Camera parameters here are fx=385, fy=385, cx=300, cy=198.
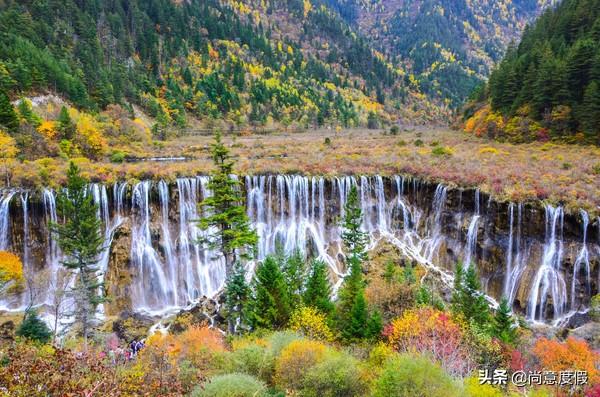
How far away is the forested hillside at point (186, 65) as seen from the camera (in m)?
74.7

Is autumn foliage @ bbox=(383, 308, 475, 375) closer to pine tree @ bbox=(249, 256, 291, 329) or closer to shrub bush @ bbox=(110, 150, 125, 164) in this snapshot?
pine tree @ bbox=(249, 256, 291, 329)

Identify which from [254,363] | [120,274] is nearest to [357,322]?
[254,363]

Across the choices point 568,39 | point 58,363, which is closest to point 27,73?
point 58,363

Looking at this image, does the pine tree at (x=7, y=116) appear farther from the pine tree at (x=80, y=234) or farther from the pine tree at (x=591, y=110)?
the pine tree at (x=591, y=110)

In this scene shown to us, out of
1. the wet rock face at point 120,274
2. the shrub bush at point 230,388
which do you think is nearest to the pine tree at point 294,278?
the shrub bush at point 230,388

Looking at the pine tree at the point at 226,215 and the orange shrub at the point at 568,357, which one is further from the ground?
the pine tree at the point at 226,215

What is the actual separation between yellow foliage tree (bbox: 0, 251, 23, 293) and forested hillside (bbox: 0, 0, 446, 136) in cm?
3502

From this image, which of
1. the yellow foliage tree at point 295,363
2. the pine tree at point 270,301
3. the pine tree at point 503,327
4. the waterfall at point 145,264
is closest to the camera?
the yellow foliage tree at point 295,363

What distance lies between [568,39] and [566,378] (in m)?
72.2

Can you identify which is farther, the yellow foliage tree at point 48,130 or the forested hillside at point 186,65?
the forested hillside at point 186,65

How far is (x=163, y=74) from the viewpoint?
114m

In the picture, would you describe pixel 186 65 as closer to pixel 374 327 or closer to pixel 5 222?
pixel 5 222

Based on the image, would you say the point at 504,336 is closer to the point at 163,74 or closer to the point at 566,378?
the point at 566,378

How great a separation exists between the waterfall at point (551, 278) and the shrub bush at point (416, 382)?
22.2 metres
